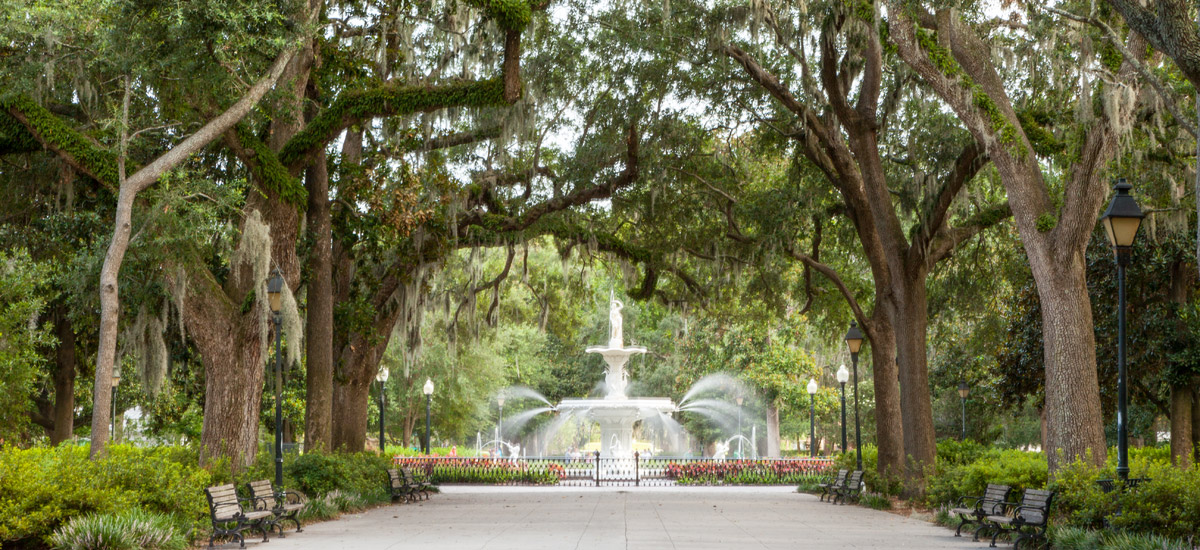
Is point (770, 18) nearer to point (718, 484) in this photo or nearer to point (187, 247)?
point (187, 247)

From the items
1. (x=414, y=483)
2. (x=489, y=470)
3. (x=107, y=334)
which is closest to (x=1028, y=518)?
(x=107, y=334)

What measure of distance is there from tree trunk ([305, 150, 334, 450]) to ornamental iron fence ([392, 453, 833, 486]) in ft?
33.3

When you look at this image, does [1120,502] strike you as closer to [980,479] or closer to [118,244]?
[980,479]

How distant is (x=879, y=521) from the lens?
15195 millimetres

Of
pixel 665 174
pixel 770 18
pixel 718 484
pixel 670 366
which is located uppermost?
pixel 770 18

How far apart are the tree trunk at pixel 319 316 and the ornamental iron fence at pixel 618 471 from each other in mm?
10135

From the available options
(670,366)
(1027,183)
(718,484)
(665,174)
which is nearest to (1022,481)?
(1027,183)

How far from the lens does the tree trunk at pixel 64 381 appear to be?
21953 mm

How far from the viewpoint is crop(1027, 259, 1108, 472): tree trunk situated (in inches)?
468

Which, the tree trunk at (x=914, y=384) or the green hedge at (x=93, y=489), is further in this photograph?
the tree trunk at (x=914, y=384)

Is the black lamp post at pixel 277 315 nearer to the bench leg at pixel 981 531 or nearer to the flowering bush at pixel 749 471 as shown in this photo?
the bench leg at pixel 981 531

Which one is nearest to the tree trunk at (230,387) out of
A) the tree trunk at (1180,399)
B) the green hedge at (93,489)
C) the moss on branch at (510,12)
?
the green hedge at (93,489)

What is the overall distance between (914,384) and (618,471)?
508 inches

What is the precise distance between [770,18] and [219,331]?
9766mm
